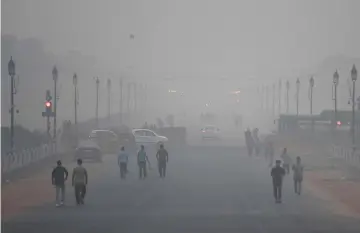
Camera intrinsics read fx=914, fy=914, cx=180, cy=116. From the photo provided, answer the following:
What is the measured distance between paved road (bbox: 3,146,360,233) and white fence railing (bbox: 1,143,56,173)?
12.1 ft

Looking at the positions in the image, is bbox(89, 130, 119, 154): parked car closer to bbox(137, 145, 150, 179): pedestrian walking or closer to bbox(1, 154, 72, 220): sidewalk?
bbox(1, 154, 72, 220): sidewalk

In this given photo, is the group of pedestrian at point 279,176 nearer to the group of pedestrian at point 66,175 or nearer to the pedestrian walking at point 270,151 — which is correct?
the group of pedestrian at point 66,175

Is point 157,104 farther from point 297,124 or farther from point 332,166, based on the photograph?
point 332,166

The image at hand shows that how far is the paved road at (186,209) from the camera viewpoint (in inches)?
934

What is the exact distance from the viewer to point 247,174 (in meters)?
44.5

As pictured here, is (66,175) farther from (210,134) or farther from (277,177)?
(210,134)

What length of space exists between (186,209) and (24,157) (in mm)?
17032

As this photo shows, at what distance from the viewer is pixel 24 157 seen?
43.6 meters

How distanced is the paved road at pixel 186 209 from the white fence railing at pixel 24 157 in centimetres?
369

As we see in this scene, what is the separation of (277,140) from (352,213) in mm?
41775

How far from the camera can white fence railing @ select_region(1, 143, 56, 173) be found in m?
39.2

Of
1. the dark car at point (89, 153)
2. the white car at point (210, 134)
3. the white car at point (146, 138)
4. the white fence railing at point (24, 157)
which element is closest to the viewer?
the white fence railing at point (24, 157)

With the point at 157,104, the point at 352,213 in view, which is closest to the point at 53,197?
the point at 352,213

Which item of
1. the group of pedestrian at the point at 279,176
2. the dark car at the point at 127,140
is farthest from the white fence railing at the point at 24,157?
the group of pedestrian at the point at 279,176
